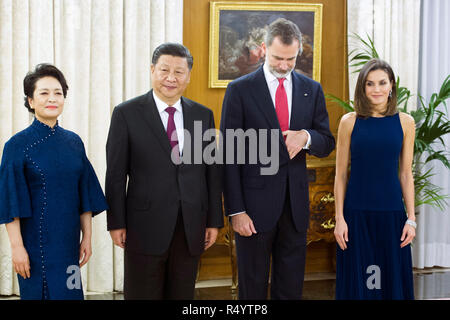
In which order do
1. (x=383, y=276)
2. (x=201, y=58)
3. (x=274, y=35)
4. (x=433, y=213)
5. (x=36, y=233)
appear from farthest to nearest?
(x=433, y=213), (x=201, y=58), (x=383, y=276), (x=274, y=35), (x=36, y=233)

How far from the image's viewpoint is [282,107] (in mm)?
2600

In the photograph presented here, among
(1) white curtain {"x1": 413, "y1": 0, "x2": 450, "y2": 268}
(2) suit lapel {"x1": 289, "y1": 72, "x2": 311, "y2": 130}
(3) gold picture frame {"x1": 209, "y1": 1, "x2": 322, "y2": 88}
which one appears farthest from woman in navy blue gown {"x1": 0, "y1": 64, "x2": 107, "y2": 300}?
(1) white curtain {"x1": 413, "y1": 0, "x2": 450, "y2": 268}

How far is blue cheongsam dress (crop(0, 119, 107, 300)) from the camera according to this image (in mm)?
2176

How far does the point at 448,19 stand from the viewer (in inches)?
185

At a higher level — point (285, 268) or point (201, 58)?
point (201, 58)

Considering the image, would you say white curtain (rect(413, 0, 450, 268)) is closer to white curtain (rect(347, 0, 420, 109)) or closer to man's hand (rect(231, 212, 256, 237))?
white curtain (rect(347, 0, 420, 109))

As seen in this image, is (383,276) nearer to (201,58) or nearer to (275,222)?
(275,222)

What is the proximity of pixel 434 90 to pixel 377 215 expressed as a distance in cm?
250

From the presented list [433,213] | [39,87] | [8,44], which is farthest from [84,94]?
[433,213]

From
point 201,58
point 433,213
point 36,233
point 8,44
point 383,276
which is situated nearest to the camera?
point 36,233

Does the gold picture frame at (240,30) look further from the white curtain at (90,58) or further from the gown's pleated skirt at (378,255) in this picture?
the gown's pleated skirt at (378,255)

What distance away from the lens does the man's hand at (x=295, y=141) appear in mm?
2494

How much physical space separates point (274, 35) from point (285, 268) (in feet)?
3.73
